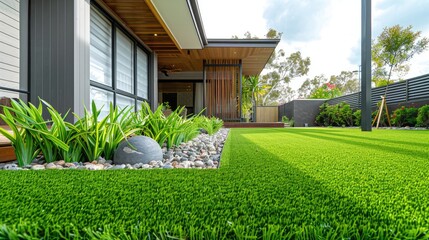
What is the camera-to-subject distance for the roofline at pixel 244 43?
7.44 metres

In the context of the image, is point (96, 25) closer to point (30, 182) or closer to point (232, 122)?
point (30, 182)

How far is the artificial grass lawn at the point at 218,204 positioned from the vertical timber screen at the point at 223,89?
8.10 meters

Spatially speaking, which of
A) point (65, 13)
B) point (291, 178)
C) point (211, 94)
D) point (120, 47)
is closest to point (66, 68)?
point (65, 13)

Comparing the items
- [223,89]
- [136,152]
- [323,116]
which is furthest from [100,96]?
[323,116]

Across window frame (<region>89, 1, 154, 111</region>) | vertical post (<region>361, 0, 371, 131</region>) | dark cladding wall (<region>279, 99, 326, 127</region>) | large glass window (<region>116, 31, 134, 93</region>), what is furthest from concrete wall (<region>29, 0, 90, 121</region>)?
dark cladding wall (<region>279, 99, 326, 127</region>)

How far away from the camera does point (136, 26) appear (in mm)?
5223

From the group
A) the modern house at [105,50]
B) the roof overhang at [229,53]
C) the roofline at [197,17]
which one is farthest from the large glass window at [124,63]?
the roof overhang at [229,53]

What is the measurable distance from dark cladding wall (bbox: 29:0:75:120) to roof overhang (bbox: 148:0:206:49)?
1483mm

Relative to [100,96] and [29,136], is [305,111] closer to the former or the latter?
[100,96]

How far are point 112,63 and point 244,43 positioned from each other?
413cm

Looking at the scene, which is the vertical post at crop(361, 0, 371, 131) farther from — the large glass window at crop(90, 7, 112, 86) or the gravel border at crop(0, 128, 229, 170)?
the large glass window at crop(90, 7, 112, 86)

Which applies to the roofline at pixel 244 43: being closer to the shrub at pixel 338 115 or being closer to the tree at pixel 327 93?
the shrub at pixel 338 115

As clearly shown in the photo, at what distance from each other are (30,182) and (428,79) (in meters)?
9.11

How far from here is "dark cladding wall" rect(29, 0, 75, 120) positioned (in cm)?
304
